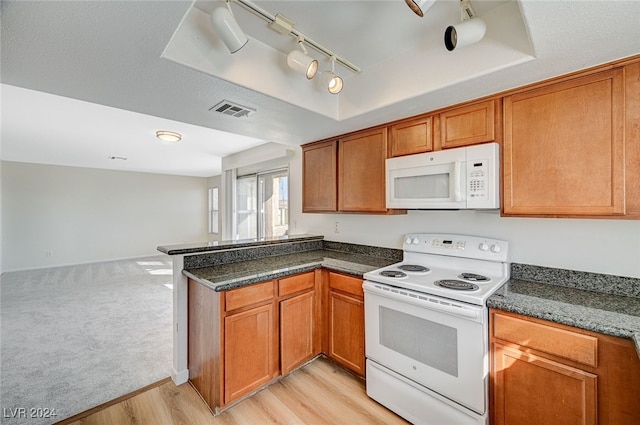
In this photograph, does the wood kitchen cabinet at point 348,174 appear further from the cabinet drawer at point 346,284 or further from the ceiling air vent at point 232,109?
the ceiling air vent at point 232,109

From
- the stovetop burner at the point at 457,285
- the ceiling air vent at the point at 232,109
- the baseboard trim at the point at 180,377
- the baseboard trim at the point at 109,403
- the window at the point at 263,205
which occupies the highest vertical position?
the ceiling air vent at the point at 232,109

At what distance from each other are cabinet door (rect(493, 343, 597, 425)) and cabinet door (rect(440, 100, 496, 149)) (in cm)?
130

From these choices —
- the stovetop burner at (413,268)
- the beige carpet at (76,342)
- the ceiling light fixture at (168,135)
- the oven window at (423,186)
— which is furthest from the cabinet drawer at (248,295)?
the ceiling light fixture at (168,135)

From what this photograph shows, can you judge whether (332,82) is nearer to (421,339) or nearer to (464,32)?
(464,32)

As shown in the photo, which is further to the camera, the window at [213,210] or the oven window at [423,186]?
the window at [213,210]

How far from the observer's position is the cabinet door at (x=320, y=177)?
9.15ft

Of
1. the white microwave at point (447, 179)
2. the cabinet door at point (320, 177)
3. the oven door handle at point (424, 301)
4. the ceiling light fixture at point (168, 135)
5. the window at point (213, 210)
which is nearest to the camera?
the oven door handle at point (424, 301)

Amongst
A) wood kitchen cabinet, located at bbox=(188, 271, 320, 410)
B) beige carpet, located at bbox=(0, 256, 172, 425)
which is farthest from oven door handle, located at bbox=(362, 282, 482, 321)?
beige carpet, located at bbox=(0, 256, 172, 425)

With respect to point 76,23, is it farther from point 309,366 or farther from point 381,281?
point 309,366

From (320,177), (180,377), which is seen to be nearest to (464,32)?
(320,177)

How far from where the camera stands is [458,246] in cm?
206

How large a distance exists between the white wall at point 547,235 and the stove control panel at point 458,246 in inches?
Answer: 3.6

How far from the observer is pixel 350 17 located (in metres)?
1.50

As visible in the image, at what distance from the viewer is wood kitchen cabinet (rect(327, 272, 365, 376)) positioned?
213cm
